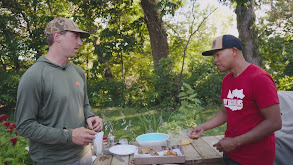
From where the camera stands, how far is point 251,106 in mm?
1886

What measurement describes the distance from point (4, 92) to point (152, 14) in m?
6.56

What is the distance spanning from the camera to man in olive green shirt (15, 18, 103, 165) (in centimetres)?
171

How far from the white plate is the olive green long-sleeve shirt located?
0.46 meters

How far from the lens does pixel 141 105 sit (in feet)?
30.5

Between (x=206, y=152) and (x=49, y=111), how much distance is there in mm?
1551

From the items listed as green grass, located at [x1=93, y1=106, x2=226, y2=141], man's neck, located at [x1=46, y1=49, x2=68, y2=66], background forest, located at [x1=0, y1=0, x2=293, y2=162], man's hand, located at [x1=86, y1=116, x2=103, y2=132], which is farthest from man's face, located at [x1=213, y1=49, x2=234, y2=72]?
background forest, located at [x1=0, y1=0, x2=293, y2=162]

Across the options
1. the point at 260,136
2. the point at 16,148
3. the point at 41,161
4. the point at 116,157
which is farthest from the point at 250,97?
the point at 16,148

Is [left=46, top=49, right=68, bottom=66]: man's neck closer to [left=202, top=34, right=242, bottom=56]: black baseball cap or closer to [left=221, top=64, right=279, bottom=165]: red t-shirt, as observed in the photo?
[left=202, top=34, right=242, bottom=56]: black baseball cap

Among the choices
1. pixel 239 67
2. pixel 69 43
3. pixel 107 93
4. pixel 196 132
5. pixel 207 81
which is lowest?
pixel 107 93

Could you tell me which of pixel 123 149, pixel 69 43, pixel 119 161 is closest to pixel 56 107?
pixel 69 43

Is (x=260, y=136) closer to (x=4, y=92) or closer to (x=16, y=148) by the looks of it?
(x=16, y=148)

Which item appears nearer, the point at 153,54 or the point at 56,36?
the point at 56,36

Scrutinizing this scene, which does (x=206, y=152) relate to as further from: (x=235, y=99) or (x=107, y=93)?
(x=107, y=93)

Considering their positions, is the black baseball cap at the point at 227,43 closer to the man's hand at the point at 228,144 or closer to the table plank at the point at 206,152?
the man's hand at the point at 228,144
